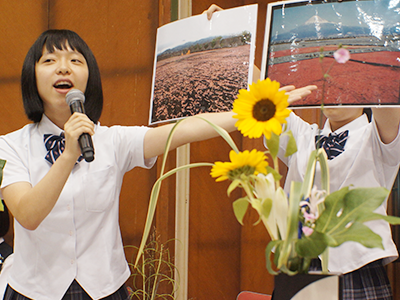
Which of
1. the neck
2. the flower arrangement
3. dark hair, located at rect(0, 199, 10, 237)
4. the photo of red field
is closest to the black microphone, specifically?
the neck

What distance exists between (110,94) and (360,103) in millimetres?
1564

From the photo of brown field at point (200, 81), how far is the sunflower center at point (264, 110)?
0.53 meters

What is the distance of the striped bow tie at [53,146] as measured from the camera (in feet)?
3.67

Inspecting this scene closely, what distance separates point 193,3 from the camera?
2.17 metres

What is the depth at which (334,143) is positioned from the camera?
1.21 m

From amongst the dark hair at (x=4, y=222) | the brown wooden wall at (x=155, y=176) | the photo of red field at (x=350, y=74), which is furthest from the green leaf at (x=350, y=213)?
the dark hair at (x=4, y=222)

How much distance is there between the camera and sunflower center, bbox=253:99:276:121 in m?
0.59

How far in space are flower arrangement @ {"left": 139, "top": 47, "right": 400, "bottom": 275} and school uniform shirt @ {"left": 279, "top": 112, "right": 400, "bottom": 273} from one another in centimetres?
58

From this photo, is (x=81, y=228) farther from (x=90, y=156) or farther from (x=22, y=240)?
(x=90, y=156)

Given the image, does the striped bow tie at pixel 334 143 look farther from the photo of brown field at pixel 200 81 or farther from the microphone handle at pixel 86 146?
the microphone handle at pixel 86 146

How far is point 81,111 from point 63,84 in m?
0.20

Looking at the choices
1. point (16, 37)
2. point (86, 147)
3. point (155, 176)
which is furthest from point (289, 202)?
point (16, 37)

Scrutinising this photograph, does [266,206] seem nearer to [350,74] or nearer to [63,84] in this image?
[350,74]

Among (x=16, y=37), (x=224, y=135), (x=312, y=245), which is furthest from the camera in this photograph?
(x=16, y=37)
